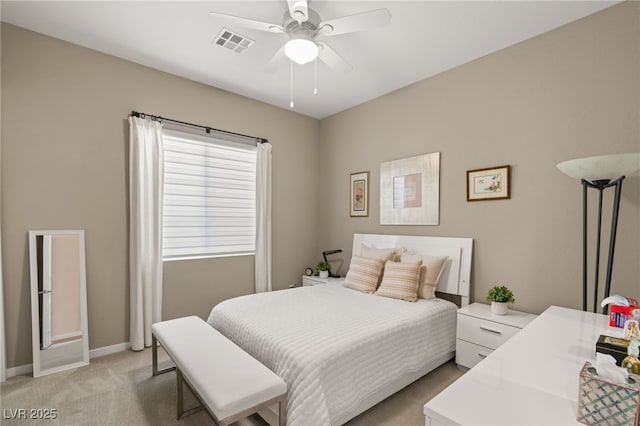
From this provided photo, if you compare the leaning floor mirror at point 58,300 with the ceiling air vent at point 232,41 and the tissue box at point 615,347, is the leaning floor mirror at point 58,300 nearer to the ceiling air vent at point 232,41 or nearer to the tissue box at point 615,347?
the ceiling air vent at point 232,41

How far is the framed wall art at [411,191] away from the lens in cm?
326

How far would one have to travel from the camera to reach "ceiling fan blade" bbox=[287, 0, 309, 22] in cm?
194

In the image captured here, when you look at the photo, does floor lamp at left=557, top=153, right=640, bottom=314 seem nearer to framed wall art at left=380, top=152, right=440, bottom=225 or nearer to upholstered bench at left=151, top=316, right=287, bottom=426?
framed wall art at left=380, top=152, right=440, bottom=225

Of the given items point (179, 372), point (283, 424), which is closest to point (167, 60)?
point (179, 372)

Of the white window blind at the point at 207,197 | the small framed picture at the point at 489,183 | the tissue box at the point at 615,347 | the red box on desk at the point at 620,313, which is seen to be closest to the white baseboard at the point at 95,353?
the white window blind at the point at 207,197

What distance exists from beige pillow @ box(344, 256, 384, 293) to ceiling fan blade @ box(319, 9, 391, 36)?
7.18 feet

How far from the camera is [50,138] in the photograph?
2627mm

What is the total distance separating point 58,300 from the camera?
2.60m

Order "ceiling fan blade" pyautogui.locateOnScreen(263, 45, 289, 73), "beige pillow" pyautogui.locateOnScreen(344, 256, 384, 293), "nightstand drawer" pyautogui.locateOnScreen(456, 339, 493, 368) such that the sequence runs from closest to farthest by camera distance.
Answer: "ceiling fan blade" pyautogui.locateOnScreen(263, 45, 289, 73), "nightstand drawer" pyautogui.locateOnScreen(456, 339, 493, 368), "beige pillow" pyautogui.locateOnScreen(344, 256, 384, 293)

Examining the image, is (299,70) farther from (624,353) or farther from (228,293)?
(624,353)

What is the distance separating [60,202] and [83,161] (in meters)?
0.41

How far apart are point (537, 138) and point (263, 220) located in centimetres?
302

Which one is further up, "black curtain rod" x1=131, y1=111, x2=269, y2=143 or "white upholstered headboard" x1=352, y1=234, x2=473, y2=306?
"black curtain rod" x1=131, y1=111, x2=269, y2=143

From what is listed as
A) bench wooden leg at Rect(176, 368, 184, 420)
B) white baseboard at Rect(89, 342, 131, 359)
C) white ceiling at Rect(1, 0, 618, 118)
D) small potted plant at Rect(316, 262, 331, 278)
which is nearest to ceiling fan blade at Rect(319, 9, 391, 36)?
white ceiling at Rect(1, 0, 618, 118)
